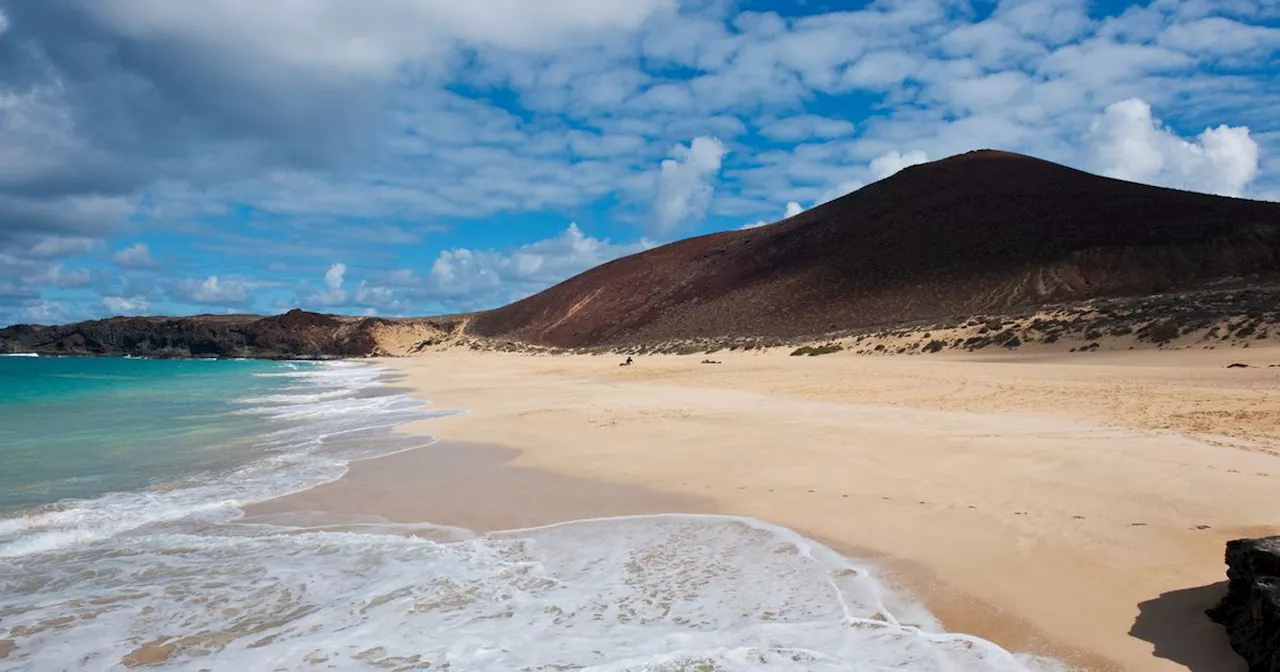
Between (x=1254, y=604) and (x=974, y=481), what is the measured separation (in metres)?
3.94

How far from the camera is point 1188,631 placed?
3.69m

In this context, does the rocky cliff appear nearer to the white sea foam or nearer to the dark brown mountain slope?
the dark brown mountain slope

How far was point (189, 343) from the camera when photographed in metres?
101

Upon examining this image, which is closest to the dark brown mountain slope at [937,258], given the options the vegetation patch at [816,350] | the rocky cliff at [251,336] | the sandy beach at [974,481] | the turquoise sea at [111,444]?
the vegetation patch at [816,350]

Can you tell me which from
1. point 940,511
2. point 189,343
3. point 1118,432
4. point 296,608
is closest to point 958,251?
point 1118,432

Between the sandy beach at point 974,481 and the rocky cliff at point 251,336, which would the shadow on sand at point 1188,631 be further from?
the rocky cliff at point 251,336

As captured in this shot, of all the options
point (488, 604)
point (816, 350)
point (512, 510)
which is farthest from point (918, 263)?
point (488, 604)

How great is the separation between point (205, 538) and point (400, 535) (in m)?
1.89

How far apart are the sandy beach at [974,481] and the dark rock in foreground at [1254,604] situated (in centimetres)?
12

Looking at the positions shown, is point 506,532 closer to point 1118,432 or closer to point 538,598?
point 538,598

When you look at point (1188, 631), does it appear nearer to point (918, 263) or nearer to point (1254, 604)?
point (1254, 604)

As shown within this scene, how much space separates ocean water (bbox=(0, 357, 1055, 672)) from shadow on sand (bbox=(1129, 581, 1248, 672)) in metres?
0.68

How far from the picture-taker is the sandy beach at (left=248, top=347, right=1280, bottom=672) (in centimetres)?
428

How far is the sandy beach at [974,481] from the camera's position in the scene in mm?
4281
